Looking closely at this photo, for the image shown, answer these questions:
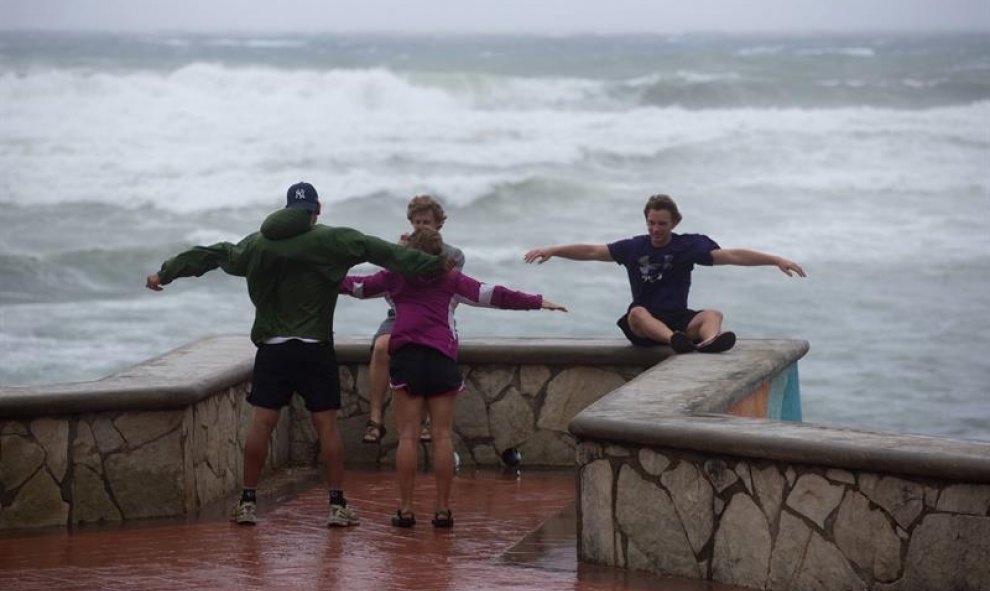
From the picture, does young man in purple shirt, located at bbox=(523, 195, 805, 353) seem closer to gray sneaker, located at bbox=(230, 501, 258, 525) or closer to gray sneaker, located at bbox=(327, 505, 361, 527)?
gray sneaker, located at bbox=(327, 505, 361, 527)

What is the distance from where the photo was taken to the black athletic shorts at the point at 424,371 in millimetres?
7789

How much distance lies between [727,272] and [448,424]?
21755mm

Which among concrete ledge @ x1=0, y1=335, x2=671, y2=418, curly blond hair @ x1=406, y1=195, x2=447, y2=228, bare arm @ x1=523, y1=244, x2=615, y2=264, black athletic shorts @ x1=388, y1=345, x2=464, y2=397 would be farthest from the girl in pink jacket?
bare arm @ x1=523, y1=244, x2=615, y2=264

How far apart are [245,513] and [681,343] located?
249 centimetres

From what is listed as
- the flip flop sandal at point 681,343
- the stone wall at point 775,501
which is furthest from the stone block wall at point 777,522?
the flip flop sandal at point 681,343

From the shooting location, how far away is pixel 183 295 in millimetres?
27453

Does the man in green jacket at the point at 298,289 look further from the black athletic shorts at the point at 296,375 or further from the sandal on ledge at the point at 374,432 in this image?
the sandal on ledge at the point at 374,432

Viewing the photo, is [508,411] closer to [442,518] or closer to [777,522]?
[442,518]

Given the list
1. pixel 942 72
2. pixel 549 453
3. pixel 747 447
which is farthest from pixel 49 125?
pixel 747 447

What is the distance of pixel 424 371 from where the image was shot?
307 inches

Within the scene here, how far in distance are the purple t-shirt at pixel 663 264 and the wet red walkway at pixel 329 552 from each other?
122cm

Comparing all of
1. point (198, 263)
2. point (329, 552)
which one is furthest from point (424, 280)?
point (329, 552)

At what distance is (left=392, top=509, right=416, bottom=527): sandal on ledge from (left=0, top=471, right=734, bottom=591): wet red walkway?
0.14 ft

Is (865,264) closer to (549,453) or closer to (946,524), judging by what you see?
(549,453)
